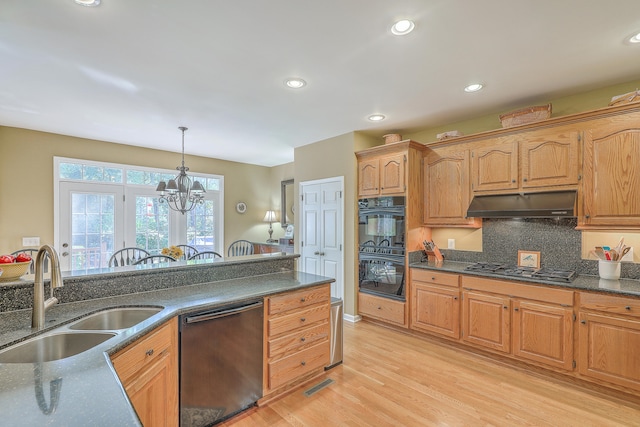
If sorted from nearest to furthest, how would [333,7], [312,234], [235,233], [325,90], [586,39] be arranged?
[333,7], [586,39], [325,90], [312,234], [235,233]

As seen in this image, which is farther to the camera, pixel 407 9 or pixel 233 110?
pixel 233 110

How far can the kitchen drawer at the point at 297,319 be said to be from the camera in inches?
89.4

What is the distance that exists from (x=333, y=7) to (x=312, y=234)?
131 inches

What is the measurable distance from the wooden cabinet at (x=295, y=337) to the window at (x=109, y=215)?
11.9 feet

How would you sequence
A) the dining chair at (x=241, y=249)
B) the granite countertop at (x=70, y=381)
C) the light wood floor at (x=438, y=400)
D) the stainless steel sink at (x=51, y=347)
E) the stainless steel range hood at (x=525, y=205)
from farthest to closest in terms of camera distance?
the dining chair at (x=241, y=249) → the stainless steel range hood at (x=525, y=205) → the light wood floor at (x=438, y=400) → the stainless steel sink at (x=51, y=347) → the granite countertop at (x=70, y=381)

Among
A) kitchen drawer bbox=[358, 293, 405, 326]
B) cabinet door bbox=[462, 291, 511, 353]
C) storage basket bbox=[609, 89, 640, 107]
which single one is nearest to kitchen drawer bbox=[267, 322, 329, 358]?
kitchen drawer bbox=[358, 293, 405, 326]

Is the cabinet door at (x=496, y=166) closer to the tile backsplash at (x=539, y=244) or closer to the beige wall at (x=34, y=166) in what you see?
the tile backsplash at (x=539, y=244)

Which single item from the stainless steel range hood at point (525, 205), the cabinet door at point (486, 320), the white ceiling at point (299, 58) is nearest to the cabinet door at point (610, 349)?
the cabinet door at point (486, 320)

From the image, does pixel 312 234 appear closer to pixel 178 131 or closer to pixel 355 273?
pixel 355 273

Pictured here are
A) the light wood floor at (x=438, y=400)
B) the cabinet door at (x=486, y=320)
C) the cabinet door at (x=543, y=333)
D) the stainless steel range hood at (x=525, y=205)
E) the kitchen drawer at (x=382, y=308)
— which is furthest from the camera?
the kitchen drawer at (x=382, y=308)

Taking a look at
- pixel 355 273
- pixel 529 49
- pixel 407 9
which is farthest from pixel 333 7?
pixel 355 273

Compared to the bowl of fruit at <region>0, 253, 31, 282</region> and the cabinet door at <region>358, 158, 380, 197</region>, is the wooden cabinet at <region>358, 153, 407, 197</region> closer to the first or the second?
Result: the cabinet door at <region>358, 158, 380, 197</region>

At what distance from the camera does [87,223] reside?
456cm

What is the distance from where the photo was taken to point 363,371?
2.78 m
